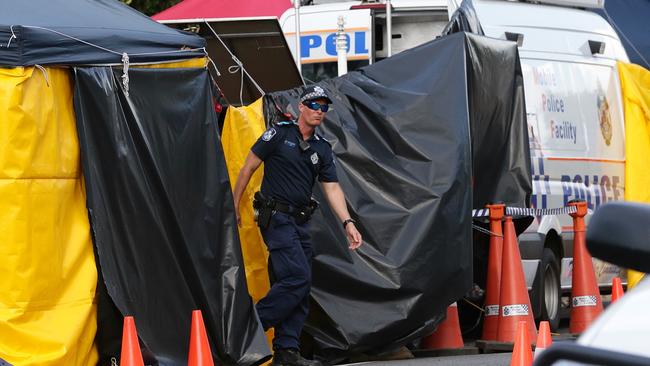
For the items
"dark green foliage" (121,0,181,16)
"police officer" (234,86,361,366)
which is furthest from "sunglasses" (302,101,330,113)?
"dark green foliage" (121,0,181,16)

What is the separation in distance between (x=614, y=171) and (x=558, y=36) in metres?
1.55

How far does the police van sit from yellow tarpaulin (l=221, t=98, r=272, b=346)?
3.12 m

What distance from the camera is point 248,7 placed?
16.4 m

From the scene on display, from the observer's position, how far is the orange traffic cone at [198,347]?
7.62 m

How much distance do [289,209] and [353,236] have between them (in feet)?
1.52

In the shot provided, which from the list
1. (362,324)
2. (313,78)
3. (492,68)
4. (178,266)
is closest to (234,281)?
(178,266)

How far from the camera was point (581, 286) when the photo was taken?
11977 millimetres

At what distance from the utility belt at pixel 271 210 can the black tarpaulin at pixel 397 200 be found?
1.91ft

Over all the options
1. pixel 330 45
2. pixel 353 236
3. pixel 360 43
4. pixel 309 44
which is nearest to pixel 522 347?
pixel 353 236

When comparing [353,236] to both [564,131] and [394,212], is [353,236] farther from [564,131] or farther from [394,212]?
[564,131]

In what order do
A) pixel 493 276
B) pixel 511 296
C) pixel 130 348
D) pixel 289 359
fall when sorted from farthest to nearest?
pixel 493 276
pixel 511 296
pixel 289 359
pixel 130 348

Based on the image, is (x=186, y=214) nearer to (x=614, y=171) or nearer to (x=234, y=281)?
(x=234, y=281)

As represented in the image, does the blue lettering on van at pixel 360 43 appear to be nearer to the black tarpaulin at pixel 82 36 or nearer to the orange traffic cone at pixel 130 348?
the black tarpaulin at pixel 82 36

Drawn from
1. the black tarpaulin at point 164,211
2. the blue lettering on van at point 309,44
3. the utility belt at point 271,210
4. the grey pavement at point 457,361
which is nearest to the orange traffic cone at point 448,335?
the grey pavement at point 457,361
